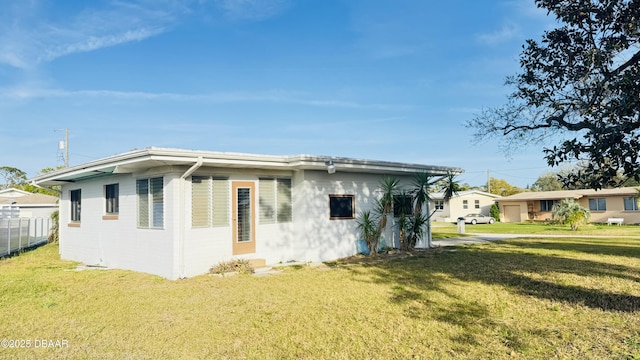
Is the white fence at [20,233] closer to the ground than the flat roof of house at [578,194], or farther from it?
closer to the ground

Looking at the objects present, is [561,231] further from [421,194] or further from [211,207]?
[211,207]

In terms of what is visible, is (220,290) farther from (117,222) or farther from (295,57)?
(295,57)

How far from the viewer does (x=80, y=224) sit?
12.3m

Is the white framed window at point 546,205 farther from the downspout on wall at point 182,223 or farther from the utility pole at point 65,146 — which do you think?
the utility pole at point 65,146

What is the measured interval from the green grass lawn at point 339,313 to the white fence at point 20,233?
193 inches

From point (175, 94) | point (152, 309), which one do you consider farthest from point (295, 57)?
point (152, 309)

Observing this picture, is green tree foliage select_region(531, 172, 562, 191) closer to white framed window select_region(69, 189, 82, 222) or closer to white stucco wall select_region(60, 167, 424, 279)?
white stucco wall select_region(60, 167, 424, 279)

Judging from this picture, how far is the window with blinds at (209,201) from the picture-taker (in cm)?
916

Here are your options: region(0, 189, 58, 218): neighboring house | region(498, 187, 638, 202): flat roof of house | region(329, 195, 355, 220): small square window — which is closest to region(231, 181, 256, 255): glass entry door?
region(329, 195, 355, 220): small square window

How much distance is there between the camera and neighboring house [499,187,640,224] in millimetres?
28812

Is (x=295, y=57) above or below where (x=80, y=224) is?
above

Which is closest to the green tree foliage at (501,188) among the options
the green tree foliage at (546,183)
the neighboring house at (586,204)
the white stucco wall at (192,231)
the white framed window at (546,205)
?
the green tree foliage at (546,183)

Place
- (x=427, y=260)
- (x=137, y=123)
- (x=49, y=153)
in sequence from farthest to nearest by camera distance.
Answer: (x=49, y=153), (x=137, y=123), (x=427, y=260)

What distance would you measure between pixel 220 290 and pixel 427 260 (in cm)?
613
